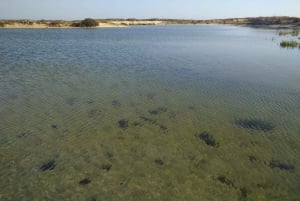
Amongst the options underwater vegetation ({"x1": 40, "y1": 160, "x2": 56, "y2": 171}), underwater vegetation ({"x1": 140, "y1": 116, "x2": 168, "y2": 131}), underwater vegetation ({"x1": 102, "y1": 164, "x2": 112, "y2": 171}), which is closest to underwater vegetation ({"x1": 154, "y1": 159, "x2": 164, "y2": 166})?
underwater vegetation ({"x1": 102, "y1": 164, "x2": 112, "y2": 171})

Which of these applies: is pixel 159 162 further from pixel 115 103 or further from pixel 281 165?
pixel 115 103

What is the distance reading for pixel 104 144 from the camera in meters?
10.4

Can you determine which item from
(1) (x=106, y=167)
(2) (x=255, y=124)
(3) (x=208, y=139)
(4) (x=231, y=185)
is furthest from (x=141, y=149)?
(2) (x=255, y=124)

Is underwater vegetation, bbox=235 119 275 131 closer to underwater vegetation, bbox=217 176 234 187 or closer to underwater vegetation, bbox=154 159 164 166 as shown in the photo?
underwater vegetation, bbox=217 176 234 187

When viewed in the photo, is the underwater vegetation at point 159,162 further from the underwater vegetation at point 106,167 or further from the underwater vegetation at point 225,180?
the underwater vegetation at point 225,180

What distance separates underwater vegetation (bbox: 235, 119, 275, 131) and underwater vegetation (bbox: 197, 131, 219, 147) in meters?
2.05

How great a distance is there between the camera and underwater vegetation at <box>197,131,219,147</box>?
10695 millimetres

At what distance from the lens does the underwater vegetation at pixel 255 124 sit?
11977 millimetres

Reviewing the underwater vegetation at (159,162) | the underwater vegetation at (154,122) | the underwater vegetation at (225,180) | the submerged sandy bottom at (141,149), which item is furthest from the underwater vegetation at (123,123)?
the underwater vegetation at (225,180)

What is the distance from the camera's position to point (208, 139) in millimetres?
11078

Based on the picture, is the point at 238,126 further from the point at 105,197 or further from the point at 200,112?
the point at 105,197

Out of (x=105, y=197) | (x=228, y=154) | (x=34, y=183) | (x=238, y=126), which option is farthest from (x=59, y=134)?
(x=238, y=126)

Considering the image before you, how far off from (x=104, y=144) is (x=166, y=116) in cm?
411

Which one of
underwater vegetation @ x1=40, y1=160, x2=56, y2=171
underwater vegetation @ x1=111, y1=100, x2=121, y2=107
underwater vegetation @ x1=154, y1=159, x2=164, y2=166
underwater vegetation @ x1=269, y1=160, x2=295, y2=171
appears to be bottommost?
underwater vegetation @ x1=269, y1=160, x2=295, y2=171
